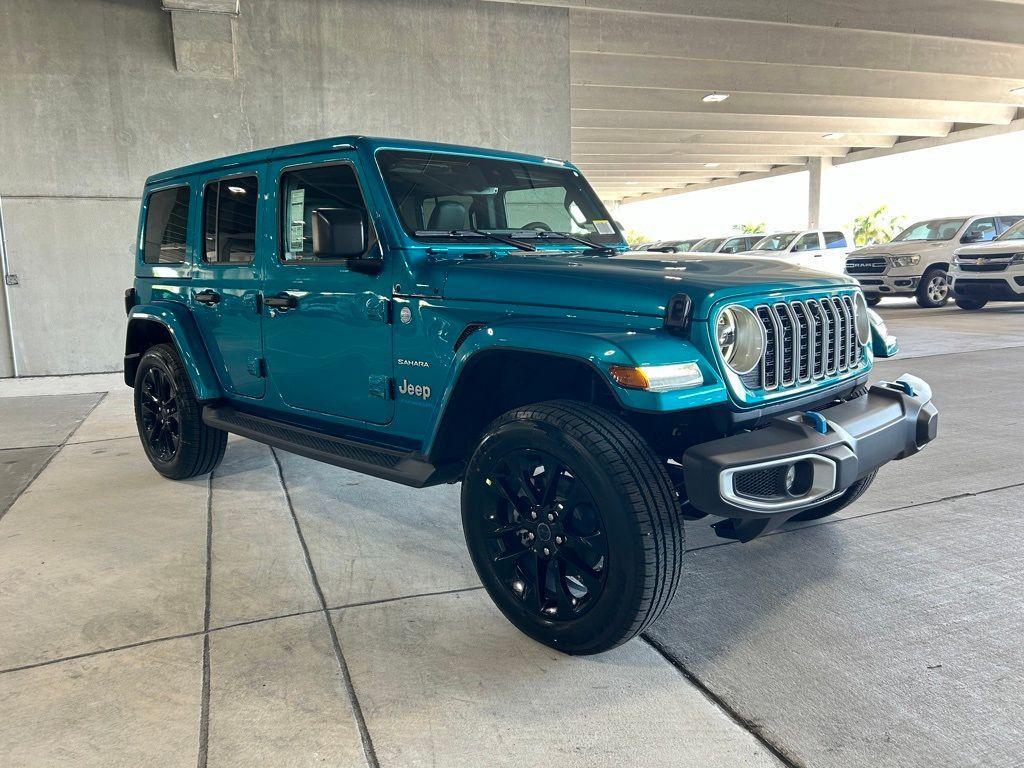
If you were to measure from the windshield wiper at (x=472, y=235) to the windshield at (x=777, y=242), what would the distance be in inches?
633

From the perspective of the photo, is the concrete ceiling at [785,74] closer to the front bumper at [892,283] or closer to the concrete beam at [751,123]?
the concrete beam at [751,123]

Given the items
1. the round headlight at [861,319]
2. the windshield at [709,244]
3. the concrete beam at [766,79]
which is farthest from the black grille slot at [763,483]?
the windshield at [709,244]

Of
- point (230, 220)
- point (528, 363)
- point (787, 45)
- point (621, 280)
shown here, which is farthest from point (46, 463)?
point (787, 45)

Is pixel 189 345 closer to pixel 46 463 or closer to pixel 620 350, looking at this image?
pixel 46 463

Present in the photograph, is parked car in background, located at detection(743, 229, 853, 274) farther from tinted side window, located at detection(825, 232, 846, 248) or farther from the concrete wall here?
the concrete wall

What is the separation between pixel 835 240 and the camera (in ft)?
59.1

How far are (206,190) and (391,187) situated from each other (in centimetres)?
145

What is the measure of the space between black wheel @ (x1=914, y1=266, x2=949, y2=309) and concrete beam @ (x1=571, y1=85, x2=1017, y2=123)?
213 inches

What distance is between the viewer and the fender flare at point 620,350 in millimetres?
2303

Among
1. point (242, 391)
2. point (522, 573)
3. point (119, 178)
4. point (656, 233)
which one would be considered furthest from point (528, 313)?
point (656, 233)

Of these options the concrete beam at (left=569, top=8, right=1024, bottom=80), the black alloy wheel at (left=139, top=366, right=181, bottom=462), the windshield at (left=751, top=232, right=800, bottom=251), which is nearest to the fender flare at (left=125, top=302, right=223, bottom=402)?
Answer: the black alloy wheel at (left=139, top=366, right=181, bottom=462)

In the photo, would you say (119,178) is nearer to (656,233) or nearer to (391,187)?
(391,187)

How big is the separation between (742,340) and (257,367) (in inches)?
95.4

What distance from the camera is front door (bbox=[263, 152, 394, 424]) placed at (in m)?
3.25
